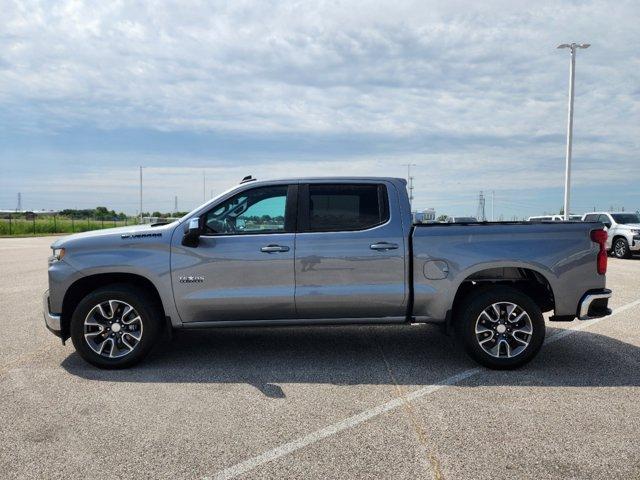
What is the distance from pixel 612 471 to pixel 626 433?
2.22 feet

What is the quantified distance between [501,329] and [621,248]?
54.6ft

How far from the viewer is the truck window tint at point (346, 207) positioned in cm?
562

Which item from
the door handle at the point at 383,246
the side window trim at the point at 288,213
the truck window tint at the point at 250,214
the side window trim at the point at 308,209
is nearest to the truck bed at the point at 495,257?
the door handle at the point at 383,246

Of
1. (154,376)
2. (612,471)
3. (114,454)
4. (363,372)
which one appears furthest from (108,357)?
(612,471)

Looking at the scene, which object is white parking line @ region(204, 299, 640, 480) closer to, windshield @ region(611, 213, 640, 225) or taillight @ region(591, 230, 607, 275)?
taillight @ region(591, 230, 607, 275)

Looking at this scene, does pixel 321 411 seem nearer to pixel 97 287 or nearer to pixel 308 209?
pixel 308 209

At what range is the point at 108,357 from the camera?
5473 millimetres

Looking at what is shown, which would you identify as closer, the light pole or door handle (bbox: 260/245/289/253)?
door handle (bbox: 260/245/289/253)

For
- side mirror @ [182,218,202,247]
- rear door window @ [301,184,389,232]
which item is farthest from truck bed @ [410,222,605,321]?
side mirror @ [182,218,202,247]

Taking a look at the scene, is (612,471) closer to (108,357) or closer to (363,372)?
(363,372)

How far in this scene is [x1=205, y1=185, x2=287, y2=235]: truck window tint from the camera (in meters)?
5.62

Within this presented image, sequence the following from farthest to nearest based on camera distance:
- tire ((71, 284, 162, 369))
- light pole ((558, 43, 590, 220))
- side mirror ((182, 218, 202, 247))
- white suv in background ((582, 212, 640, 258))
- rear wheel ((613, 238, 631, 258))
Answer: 1. light pole ((558, 43, 590, 220))
2. rear wheel ((613, 238, 631, 258))
3. white suv in background ((582, 212, 640, 258))
4. tire ((71, 284, 162, 369))
5. side mirror ((182, 218, 202, 247))

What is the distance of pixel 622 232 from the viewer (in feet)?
63.5

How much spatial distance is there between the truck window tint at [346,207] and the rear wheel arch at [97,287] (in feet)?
5.78
